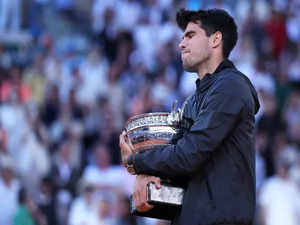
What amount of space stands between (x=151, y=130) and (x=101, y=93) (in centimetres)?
864

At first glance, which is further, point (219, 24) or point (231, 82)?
point (219, 24)

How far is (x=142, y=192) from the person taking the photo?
15.4 feet

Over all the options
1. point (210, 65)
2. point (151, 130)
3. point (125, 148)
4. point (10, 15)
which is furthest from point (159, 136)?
point (10, 15)

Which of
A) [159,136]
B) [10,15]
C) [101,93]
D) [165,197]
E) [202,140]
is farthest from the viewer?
[10,15]

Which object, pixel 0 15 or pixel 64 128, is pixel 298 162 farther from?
pixel 0 15

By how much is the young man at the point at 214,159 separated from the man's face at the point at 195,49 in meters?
0.12

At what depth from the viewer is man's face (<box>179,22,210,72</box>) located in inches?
193

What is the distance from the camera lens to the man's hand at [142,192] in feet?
15.3

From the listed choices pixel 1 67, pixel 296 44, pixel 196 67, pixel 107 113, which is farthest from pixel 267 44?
pixel 196 67

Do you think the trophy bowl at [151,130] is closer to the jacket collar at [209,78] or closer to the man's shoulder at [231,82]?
the jacket collar at [209,78]

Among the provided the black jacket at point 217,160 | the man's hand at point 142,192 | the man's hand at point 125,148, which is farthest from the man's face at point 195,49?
the man's hand at point 142,192

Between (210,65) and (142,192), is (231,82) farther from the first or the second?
(142,192)

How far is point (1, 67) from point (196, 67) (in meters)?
10.0

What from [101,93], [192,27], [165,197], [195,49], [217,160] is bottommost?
[101,93]
